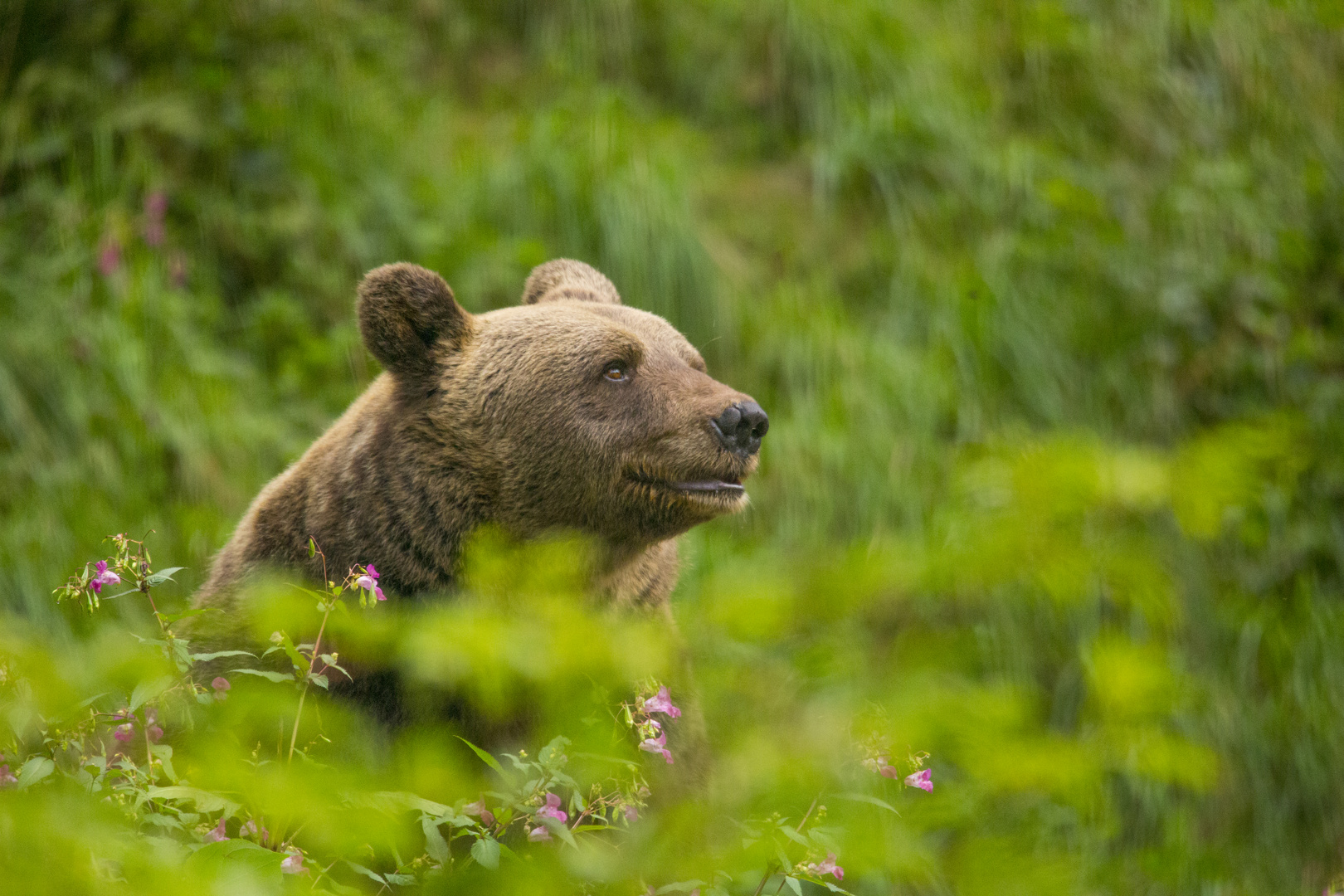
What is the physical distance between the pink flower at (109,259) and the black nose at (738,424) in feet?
10.8

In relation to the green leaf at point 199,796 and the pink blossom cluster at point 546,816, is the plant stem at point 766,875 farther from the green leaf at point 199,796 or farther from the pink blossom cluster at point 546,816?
the green leaf at point 199,796

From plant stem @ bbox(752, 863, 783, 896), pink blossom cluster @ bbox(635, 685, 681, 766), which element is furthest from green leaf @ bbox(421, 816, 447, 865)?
plant stem @ bbox(752, 863, 783, 896)

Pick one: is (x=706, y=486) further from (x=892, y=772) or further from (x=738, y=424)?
(x=892, y=772)

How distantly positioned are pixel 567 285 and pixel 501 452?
2.89 ft

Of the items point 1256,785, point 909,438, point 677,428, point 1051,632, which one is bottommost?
point 1256,785

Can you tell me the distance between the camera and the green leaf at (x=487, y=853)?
163 centimetres

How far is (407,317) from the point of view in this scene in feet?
12.2

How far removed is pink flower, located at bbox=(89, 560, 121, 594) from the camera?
198cm

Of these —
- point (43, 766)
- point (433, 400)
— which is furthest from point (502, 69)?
point (43, 766)

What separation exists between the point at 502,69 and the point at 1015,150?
2.95 meters

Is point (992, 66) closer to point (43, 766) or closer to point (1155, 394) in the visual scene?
point (1155, 394)

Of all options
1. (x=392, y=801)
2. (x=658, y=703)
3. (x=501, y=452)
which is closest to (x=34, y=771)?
(x=392, y=801)

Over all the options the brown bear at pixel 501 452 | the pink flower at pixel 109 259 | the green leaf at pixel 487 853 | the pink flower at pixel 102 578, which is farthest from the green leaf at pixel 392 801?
the pink flower at pixel 109 259

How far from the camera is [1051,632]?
532 cm
